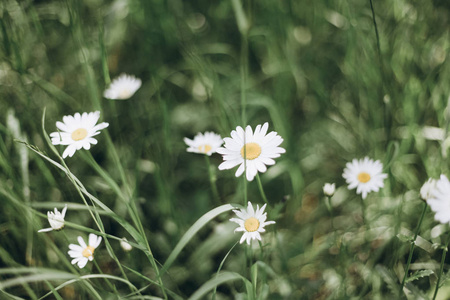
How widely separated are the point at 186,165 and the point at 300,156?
445 mm

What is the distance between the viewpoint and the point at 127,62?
6.16ft

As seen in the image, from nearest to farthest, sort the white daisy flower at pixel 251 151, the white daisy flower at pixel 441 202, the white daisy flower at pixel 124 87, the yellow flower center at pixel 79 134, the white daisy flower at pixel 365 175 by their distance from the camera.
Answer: the white daisy flower at pixel 441 202 → the white daisy flower at pixel 251 151 → the yellow flower center at pixel 79 134 → the white daisy flower at pixel 365 175 → the white daisy flower at pixel 124 87

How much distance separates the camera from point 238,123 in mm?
1432

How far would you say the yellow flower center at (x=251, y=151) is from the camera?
0.91 metres

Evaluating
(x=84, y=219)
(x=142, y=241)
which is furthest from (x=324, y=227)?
(x=84, y=219)

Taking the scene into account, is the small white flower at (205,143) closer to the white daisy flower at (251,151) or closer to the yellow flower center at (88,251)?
the white daisy flower at (251,151)

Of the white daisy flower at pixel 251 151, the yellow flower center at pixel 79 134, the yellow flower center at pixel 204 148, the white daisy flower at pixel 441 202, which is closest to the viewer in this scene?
the white daisy flower at pixel 441 202

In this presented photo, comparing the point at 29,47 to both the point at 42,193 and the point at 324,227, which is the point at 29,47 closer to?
the point at 42,193

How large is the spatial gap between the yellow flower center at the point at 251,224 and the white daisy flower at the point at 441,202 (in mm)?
351

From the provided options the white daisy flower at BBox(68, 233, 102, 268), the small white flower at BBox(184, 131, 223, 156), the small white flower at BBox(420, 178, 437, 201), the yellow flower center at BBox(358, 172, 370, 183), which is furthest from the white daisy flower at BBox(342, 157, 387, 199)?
the white daisy flower at BBox(68, 233, 102, 268)

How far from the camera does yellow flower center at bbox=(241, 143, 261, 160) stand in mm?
910

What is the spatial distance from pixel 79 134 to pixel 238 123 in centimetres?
59

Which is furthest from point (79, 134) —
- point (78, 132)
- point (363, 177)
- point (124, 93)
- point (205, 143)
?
point (363, 177)

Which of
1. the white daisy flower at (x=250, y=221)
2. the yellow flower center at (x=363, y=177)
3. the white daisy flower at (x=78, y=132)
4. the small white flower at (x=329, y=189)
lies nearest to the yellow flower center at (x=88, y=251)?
the white daisy flower at (x=78, y=132)
